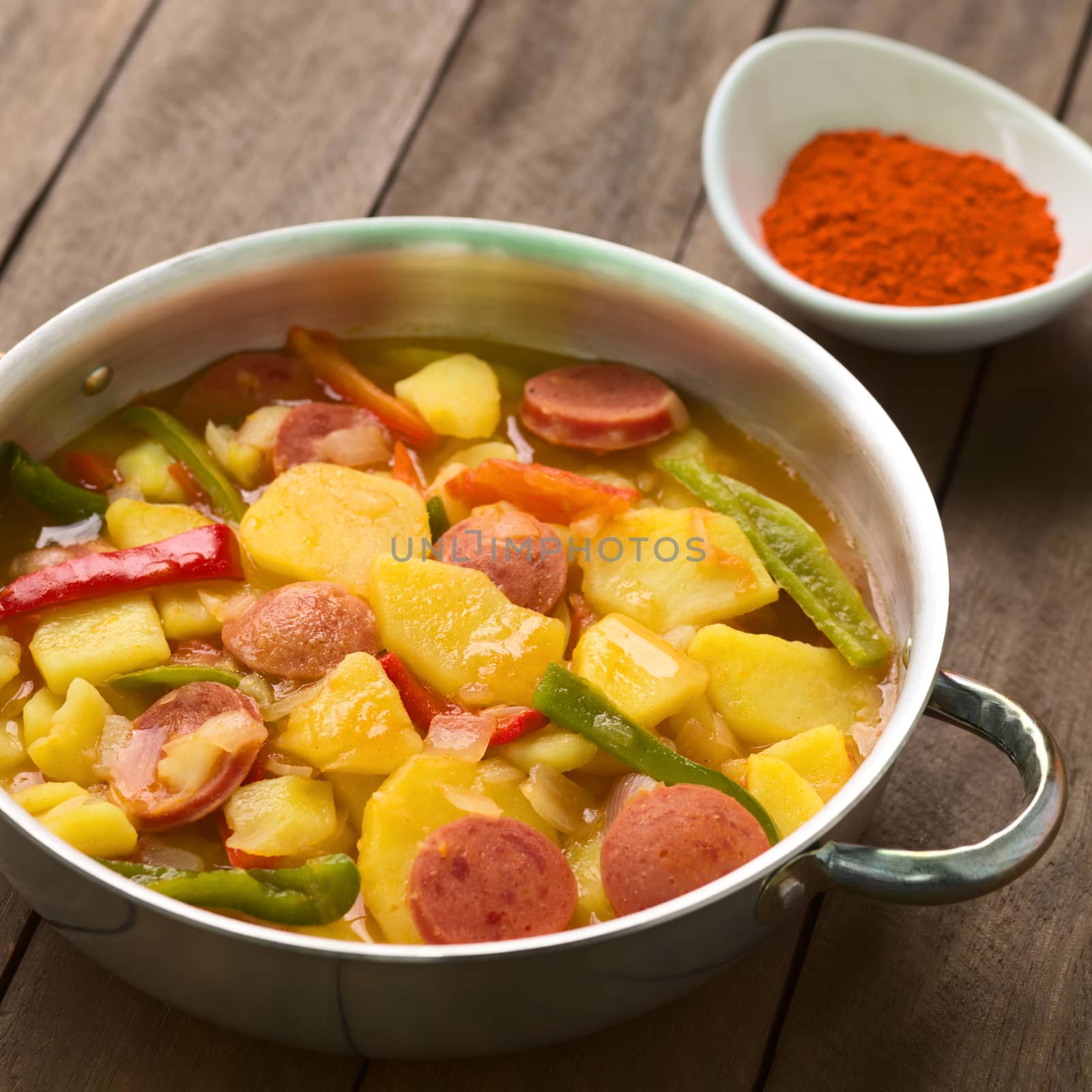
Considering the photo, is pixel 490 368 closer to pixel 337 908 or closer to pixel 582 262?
pixel 582 262

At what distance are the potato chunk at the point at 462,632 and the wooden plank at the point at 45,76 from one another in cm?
162

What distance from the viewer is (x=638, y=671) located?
2.04m

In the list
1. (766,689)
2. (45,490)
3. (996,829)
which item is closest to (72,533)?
Result: (45,490)

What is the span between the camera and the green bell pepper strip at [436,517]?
2324mm

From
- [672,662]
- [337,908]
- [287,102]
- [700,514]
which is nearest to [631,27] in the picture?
[287,102]

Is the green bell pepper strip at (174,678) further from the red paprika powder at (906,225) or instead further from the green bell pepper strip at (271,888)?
the red paprika powder at (906,225)

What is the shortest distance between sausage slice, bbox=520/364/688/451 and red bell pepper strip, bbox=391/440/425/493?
24cm

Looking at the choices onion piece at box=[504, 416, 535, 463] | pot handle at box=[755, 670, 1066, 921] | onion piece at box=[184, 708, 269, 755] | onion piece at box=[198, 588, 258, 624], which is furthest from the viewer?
onion piece at box=[504, 416, 535, 463]

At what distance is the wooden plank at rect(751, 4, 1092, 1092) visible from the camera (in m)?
2.12

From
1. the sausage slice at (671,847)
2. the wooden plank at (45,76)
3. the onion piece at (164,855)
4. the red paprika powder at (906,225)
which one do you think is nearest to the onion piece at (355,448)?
the onion piece at (164,855)

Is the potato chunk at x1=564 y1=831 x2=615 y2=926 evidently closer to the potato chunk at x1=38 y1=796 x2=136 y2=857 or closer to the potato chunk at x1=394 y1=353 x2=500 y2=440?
the potato chunk at x1=38 y1=796 x2=136 y2=857

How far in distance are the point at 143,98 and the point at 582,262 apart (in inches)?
60.3

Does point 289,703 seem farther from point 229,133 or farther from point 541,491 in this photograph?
point 229,133

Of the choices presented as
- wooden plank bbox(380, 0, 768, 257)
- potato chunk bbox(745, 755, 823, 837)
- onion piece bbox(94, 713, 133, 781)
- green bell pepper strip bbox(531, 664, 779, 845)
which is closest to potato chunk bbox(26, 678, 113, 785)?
onion piece bbox(94, 713, 133, 781)
